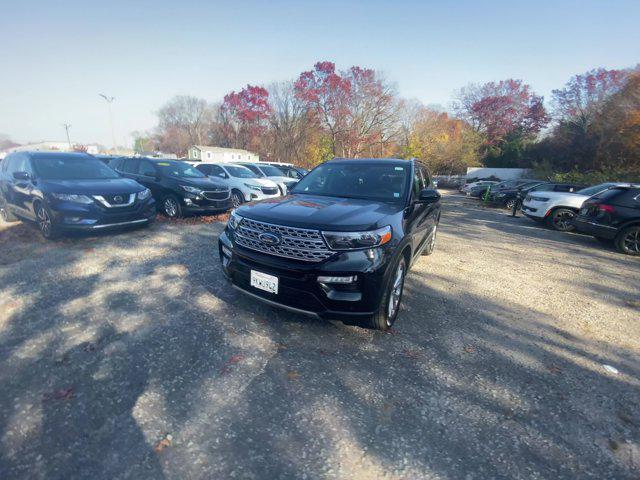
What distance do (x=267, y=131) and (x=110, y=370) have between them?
51.8 meters

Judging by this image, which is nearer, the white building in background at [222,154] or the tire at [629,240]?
the tire at [629,240]

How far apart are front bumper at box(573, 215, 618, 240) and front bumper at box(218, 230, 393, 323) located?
24.5ft

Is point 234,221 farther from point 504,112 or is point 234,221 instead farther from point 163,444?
point 504,112

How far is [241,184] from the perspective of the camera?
34.4ft

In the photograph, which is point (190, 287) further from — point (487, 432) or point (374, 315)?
point (487, 432)

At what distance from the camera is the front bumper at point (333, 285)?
8.80ft

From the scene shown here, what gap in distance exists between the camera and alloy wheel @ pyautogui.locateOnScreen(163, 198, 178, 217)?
806 centimetres

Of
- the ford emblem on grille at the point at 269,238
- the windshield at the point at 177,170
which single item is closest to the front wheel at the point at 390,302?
the ford emblem on grille at the point at 269,238

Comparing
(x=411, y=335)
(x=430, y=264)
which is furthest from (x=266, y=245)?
(x=430, y=264)

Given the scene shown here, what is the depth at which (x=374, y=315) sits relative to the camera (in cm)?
283

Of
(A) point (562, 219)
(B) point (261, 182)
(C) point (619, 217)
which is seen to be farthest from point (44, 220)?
(A) point (562, 219)

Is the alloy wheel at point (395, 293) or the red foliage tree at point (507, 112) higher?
the red foliage tree at point (507, 112)

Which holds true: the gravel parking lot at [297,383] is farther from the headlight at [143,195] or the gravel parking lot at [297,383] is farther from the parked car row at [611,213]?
the parked car row at [611,213]

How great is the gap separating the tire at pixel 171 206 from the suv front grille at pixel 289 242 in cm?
578
